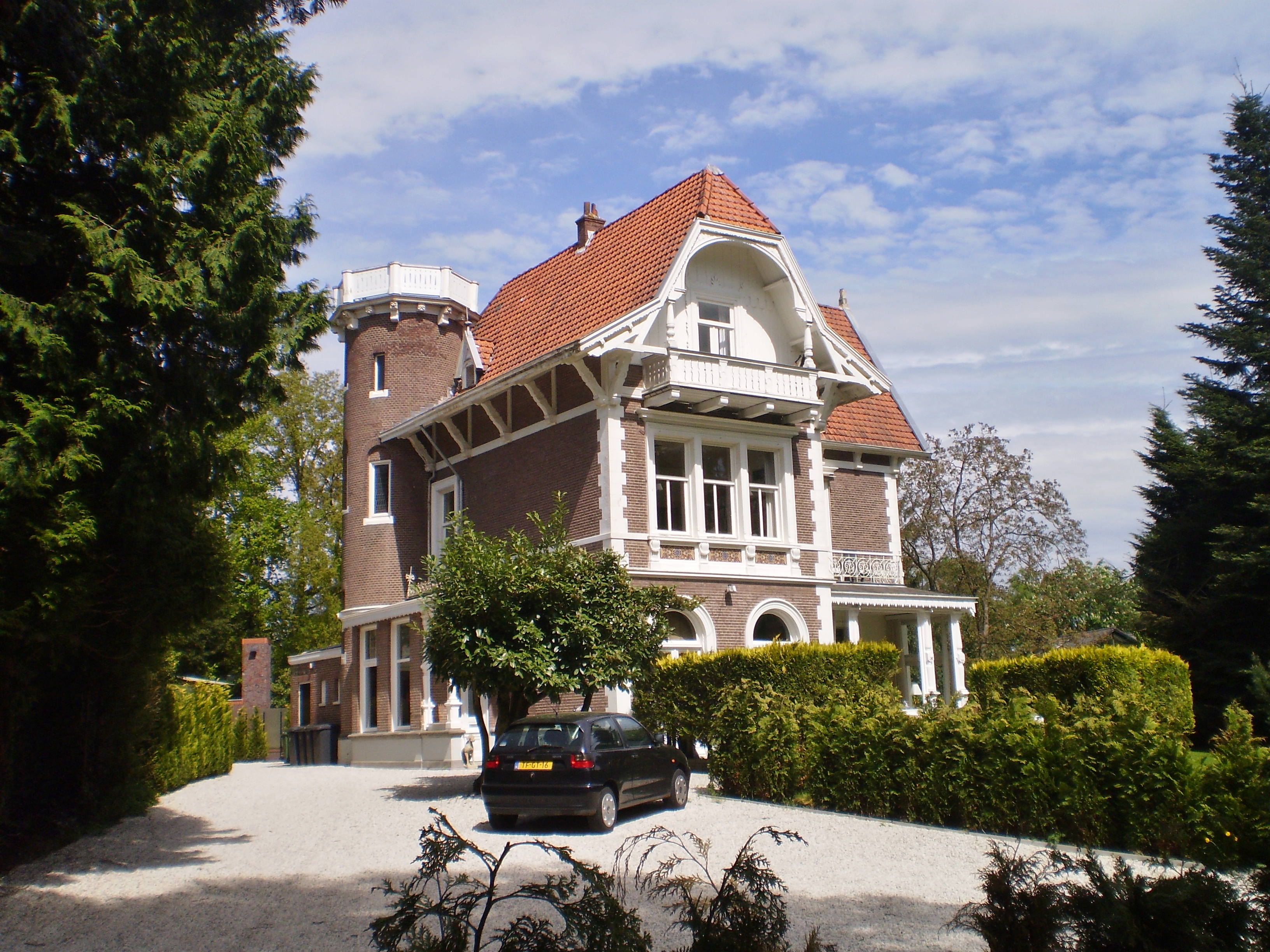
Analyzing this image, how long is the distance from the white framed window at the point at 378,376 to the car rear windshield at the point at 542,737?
17282mm

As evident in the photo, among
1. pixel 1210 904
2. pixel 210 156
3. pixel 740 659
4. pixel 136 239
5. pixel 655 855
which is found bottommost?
pixel 655 855

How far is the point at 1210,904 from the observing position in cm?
511

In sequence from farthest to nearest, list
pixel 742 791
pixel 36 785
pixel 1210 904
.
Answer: pixel 742 791
pixel 36 785
pixel 1210 904

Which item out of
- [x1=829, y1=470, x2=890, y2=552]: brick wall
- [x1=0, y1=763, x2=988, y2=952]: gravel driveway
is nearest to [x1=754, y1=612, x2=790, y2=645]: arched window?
[x1=829, y1=470, x2=890, y2=552]: brick wall

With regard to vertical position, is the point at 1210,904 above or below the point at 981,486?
below

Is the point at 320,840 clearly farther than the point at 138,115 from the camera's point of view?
Yes

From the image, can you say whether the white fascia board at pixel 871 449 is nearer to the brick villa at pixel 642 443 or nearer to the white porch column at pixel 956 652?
the brick villa at pixel 642 443

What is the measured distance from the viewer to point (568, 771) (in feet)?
41.0

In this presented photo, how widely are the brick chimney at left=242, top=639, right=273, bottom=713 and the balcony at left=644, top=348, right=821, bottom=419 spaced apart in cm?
2268

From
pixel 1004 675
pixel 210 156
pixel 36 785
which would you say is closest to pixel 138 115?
pixel 210 156

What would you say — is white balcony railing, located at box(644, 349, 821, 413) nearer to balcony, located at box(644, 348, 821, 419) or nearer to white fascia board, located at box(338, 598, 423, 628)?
balcony, located at box(644, 348, 821, 419)

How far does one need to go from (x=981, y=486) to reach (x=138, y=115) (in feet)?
111

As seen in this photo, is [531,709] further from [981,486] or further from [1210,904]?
[981,486]

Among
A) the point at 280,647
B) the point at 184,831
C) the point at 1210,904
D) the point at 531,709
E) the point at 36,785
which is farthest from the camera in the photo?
the point at 280,647
